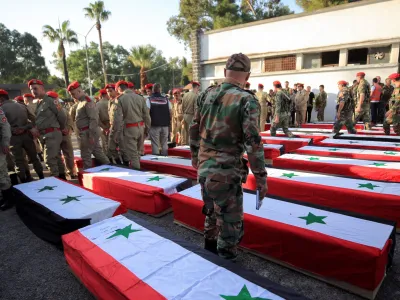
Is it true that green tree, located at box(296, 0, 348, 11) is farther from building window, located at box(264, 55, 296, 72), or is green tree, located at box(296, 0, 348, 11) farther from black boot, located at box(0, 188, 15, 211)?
black boot, located at box(0, 188, 15, 211)

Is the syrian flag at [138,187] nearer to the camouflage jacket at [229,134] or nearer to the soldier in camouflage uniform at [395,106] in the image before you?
the camouflage jacket at [229,134]

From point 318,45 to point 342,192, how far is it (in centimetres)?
1149

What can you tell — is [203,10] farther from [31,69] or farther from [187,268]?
[187,268]

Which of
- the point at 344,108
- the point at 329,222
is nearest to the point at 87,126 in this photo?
the point at 329,222

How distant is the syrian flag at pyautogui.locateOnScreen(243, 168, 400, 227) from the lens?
292cm

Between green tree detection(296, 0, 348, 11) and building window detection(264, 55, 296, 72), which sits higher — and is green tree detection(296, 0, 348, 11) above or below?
above

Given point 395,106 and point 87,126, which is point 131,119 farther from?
point 395,106

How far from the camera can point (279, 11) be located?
2888cm

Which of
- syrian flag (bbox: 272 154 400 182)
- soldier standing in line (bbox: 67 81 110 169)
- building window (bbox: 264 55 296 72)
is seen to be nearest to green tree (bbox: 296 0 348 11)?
building window (bbox: 264 55 296 72)

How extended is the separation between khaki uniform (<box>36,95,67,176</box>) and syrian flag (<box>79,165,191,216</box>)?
0.75m

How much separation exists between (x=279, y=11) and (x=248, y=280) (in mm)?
32573

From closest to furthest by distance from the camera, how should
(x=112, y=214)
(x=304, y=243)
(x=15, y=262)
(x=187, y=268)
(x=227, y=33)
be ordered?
(x=187, y=268) < (x=304, y=243) < (x=15, y=262) < (x=112, y=214) < (x=227, y=33)

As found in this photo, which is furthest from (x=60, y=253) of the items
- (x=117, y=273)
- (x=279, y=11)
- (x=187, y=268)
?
(x=279, y=11)

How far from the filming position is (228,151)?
2107 millimetres
